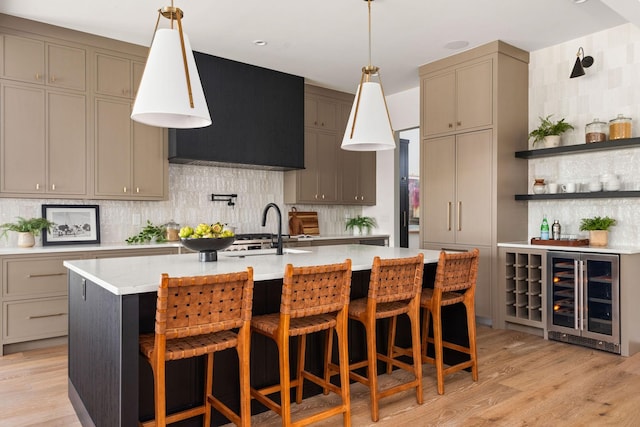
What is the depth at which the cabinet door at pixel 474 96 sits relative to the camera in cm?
473

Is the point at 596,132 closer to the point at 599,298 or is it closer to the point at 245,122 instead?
the point at 599,298

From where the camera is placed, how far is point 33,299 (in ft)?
13.0

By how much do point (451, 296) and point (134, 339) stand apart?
203 centimetres

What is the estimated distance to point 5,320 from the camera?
152 inches

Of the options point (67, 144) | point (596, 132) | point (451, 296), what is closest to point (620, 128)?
point (596, 132)

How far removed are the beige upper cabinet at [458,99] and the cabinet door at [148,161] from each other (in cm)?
294

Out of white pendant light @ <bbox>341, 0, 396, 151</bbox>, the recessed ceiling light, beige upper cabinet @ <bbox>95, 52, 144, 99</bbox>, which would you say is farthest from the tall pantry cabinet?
beige upper cabinet @ <bbox>95, 52, 144, 99</bbox>

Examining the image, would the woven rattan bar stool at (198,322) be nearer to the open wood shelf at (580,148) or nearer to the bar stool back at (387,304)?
the bar stool back at (387,304)

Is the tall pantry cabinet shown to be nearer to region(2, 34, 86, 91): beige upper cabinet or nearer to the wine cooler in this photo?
the wine cooler

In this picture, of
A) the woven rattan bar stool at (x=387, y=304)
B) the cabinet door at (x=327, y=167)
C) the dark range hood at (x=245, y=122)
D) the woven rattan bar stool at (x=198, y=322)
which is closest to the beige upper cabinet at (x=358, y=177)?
the cabinet door at (x=327, y=167)

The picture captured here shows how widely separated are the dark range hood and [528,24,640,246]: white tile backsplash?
8.90 feet

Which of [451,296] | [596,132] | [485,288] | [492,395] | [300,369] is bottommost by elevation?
[492,395]

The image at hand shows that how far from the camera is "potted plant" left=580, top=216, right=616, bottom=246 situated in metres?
4.18

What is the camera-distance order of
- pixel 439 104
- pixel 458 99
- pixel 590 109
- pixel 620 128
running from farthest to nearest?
1. pixel 439 104
2. pixel 458 99
3. pixel 590 109
4. pixel 620 128
